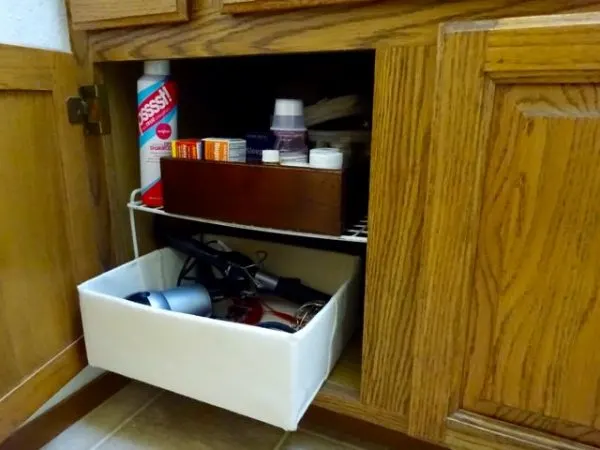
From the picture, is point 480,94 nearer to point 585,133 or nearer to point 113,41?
point 585,133

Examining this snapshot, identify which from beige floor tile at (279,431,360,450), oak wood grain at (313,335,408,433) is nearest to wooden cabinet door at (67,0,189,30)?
oak wood grain at (313,335,408,433)

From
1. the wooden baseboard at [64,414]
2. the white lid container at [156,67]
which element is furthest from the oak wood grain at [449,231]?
the wooden baseboard at [64,414]

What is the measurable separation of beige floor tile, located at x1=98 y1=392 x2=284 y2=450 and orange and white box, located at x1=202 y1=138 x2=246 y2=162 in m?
0.45

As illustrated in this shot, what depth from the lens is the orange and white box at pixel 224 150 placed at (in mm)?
686

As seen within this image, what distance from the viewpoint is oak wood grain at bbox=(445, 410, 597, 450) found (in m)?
0.52

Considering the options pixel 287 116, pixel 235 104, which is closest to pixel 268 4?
pixel 287 116

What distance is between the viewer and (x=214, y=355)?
60cm

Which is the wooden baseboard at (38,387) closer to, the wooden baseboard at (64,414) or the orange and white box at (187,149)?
the wooden baseboard at (64,414)

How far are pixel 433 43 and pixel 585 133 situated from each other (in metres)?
0.18

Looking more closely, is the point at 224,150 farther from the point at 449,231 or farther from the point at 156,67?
the point at 449,231

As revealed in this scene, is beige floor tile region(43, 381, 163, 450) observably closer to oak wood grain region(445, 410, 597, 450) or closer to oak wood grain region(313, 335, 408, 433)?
oak wood grain region(313, 335, 408, 433)

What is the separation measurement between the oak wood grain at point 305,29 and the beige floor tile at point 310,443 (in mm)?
601

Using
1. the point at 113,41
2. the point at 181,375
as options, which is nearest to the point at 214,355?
the point at 181,375

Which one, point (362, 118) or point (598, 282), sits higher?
point (362, 118)
